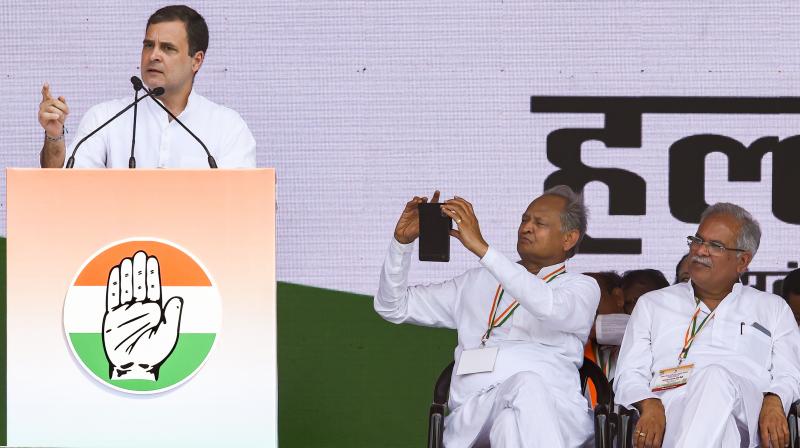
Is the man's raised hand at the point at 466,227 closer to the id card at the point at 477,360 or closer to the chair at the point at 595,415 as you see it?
the id card at the point at 477,360

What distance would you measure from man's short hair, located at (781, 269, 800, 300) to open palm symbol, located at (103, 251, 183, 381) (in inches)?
95.4

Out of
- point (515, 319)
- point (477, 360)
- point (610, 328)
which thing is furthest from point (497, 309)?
point (610, 328)

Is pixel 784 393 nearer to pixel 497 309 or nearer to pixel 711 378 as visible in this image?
pixel 711 378

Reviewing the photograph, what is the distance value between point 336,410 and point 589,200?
1.33 meters

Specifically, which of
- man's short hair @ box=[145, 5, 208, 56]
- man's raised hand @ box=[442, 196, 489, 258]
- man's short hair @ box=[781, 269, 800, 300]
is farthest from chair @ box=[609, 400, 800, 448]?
man's short hair @ box=[145, 5, 208, 56]

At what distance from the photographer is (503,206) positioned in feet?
17.0

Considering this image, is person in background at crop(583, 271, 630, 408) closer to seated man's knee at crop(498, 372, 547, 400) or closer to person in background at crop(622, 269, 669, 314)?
person in background at crop(622, 269, 669, 314)

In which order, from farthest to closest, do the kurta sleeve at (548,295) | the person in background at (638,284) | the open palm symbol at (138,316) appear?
the person in background at (638,284), the kurta sleeve at (548,295), the open palm symbol at (138,316)

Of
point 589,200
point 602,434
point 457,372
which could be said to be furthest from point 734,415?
point 589,200

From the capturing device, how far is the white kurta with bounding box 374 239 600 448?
3832 millimetres

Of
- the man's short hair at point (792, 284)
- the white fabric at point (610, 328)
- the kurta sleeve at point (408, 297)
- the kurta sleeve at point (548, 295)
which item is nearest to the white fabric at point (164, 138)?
the kurta sleeve at point (408, 297)

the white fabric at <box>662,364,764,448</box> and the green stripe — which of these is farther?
the white fabric at <box>662,364,764,448</box>

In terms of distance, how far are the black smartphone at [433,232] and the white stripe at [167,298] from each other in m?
0.85

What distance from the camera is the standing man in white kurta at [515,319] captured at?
3.82 metres
